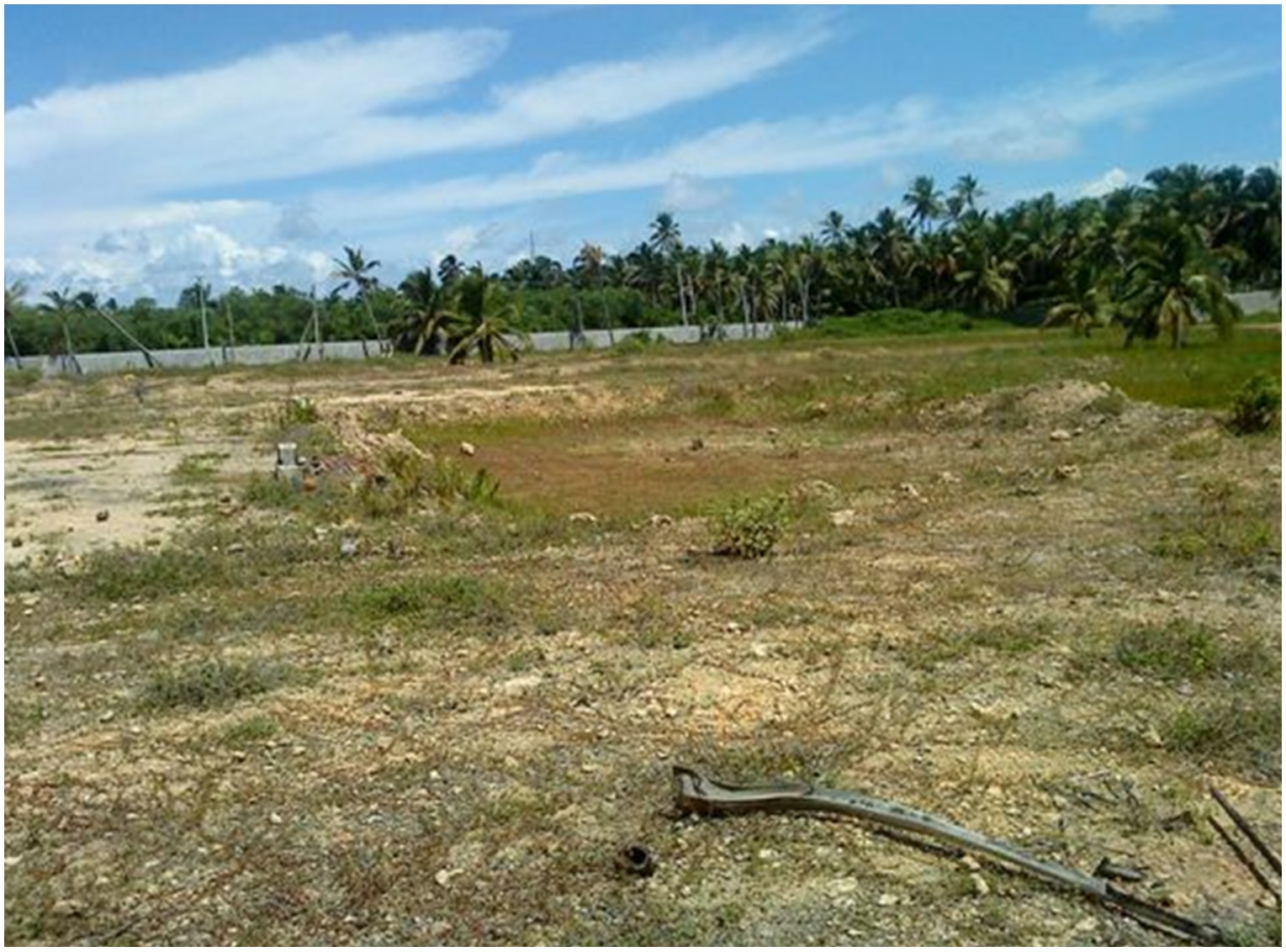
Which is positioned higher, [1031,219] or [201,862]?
[1031,219]

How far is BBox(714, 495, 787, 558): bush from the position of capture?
8.77 m

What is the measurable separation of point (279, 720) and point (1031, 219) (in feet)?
183

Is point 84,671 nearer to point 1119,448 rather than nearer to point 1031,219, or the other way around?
point 1119,448

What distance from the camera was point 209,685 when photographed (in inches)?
226

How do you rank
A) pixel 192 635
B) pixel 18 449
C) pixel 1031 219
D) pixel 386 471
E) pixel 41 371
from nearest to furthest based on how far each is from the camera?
pixel 192 635
pixel 386 471
pixel 18 449
pixel 41 371
pixel 1031 219

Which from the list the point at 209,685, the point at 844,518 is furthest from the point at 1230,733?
the point at 844,518

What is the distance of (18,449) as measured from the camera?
18344 millimetres

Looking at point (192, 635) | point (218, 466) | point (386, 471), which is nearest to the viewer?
point (192, 635)

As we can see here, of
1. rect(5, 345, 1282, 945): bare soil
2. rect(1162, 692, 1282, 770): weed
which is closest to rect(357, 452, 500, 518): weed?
rect(5, 345, 1282, 945): bare soil

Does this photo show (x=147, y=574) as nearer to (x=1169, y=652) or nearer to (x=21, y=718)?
(x=21, y=718)

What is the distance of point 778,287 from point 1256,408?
47944 mm

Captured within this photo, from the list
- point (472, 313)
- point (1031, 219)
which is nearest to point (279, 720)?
point (472, 313)

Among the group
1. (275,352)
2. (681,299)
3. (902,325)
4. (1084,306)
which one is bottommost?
(902,325)

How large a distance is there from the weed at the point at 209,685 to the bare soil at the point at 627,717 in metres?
0.06
